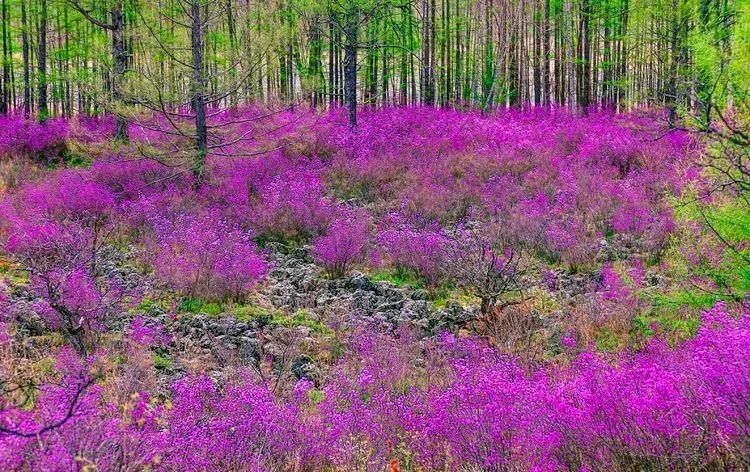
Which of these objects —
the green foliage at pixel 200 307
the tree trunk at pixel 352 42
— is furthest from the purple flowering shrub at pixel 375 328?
the tree trunk at pixel 352 42

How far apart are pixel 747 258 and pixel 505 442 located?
129 inches

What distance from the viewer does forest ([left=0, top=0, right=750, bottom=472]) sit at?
10.2ft

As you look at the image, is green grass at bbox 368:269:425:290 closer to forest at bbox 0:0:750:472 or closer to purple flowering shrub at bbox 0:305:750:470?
forest at bbox 0:0:750:472

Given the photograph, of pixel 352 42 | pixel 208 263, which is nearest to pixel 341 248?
pixel 208 263

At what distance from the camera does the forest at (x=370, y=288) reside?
122 inches

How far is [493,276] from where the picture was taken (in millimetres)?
6324

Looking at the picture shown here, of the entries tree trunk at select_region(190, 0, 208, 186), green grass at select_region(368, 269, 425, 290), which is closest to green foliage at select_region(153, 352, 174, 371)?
green grass at select_region(368, 269, 425, 290)

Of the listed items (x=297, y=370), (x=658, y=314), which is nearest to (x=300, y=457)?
(x=297, y=370)

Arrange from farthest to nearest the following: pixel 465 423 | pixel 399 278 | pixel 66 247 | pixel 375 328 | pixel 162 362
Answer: pixel 399 278
pixel 66 247
pixel 375 328
pixel 162 362
pixel 465 423

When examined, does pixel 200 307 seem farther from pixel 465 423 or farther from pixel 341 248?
pixel 465 423

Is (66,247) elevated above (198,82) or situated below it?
below

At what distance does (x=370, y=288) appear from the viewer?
7.22 metres

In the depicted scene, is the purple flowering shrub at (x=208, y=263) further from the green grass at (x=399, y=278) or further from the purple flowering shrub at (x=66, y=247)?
the green grass at (x=399, y=278)

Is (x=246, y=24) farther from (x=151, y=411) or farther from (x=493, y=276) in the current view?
(x=151, y=411)
